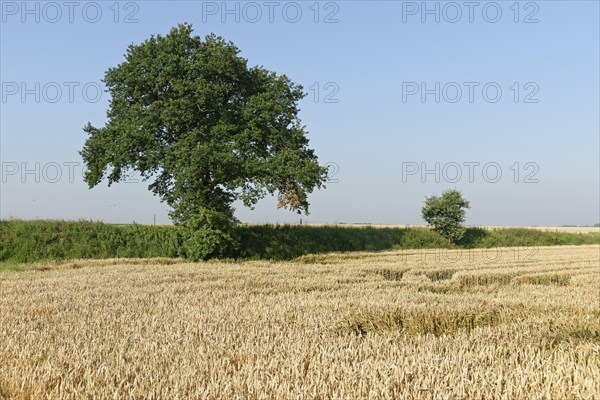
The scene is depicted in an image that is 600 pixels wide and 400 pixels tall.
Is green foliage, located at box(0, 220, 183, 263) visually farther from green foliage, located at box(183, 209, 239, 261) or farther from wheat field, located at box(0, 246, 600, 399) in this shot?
wheat field, located at box(0, 246, 600, 399)

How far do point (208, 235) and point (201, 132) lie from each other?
6.58 m

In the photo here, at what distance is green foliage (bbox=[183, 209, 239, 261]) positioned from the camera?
100ft

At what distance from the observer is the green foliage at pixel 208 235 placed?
30.5 m

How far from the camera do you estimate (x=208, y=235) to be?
30781mm

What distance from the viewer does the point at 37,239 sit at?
3425 centimetres

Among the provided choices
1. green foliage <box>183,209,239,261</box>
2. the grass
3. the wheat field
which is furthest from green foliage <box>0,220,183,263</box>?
the wheat field

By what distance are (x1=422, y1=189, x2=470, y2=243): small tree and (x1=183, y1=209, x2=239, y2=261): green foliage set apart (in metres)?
31.4

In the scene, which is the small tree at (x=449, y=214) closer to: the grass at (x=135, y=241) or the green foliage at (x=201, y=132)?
the grass at (x=135, y=241)

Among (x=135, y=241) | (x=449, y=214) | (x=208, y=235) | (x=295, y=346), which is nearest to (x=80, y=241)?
(x=135, y=241)

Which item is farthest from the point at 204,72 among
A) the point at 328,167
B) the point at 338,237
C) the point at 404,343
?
the point at 404,343

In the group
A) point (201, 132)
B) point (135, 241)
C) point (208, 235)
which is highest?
point (201, 132)

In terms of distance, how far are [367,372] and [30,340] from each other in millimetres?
4589

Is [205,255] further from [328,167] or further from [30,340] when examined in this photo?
[30,340]

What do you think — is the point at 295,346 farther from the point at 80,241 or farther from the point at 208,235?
the point at 80,241
